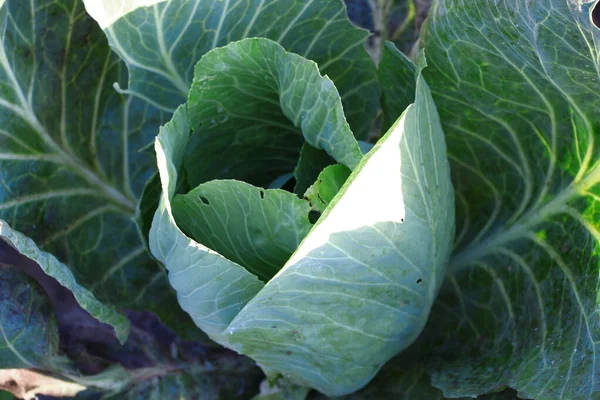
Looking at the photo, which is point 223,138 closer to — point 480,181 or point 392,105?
point 392,105

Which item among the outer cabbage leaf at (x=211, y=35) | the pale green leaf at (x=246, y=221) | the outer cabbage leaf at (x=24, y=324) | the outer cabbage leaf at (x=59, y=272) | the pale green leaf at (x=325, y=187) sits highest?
the outer cabbage leaf at (x=211, y=35)

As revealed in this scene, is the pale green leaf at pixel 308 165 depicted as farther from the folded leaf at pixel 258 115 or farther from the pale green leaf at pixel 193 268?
the pale green leaf at pixel 193 268

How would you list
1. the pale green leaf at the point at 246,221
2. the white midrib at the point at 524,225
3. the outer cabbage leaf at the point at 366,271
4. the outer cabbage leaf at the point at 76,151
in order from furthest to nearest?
1. the outer cabbage leaf at the point at 76,151
2. the white midrib at the point at 524,225
3. the pale green leaf at the point at 246,221
4. the outer cabbage leaf at the point at 366,271

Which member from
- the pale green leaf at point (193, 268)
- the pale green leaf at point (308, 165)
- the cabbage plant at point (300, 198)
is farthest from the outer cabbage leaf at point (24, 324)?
the pale green leaf at point (308, 165)

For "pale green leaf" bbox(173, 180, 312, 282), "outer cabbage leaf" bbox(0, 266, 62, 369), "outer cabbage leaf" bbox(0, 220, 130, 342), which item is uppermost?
"pale green leaf" bbox(173, 180, 312, 282)

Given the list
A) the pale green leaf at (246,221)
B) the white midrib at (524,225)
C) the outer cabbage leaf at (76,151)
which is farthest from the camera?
the outer cabbage leaf at (76,151)

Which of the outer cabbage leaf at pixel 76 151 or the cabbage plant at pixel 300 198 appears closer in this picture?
the cabbage plant at pixel 300 198

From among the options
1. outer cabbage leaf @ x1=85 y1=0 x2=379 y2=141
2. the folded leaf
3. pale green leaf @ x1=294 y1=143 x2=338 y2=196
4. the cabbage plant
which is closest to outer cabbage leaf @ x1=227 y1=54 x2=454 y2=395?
the cabbage plant

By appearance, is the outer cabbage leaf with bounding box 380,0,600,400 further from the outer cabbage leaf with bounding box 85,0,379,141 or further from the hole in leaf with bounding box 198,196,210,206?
the hole in leaf with bounding box 198,196,210,206
